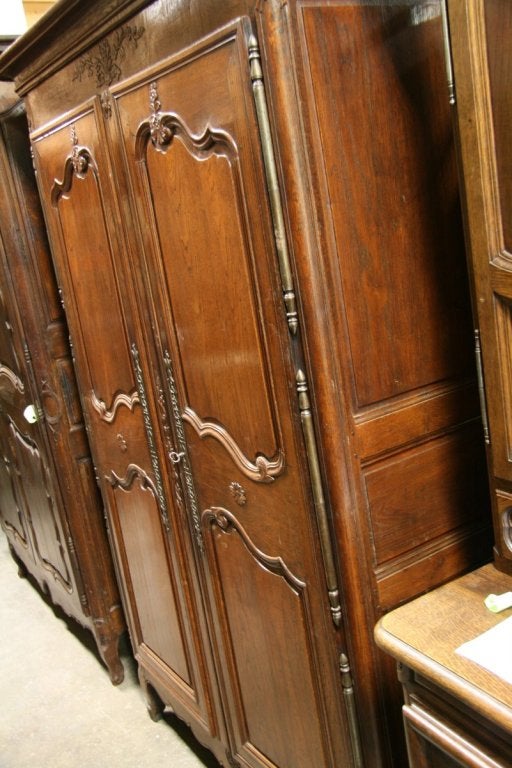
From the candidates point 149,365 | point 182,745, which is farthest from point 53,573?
point 149,365

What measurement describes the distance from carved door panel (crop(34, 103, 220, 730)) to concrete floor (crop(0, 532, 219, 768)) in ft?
0.80

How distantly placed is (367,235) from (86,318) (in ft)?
3.32

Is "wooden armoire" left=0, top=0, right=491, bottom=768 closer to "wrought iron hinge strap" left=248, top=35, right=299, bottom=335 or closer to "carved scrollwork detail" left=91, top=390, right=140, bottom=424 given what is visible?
"wrought iron hinge strap" left=248, top=35, right=299, bottom=335

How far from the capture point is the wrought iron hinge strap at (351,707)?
1.29 meters

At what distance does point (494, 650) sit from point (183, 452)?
0.83 meters

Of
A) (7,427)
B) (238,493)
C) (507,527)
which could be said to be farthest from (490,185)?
(7,427)

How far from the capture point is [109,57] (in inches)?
60.0

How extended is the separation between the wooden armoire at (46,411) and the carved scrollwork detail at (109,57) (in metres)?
0.62

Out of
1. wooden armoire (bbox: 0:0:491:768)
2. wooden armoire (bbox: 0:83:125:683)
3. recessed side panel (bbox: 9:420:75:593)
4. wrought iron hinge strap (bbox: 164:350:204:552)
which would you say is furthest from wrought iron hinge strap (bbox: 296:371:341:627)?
recessed side panel (bbox: 9:420:75:593)

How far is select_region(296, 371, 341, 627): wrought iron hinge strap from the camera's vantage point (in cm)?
120

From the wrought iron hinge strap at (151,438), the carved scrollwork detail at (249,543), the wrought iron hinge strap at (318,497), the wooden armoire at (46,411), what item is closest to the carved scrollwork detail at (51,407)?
the wooden armoire at (46,411)

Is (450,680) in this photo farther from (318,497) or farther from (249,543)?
(249,543)

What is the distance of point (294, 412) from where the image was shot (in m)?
1.24

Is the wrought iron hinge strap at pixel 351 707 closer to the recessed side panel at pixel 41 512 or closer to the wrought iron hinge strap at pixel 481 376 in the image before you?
the wrought iron hinge strap at pixel 481 376
